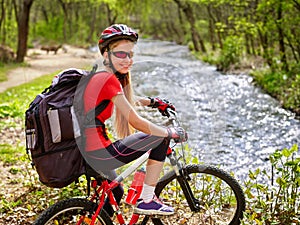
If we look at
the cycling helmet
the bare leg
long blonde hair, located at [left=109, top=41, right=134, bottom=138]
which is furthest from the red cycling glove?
the cycling helmet

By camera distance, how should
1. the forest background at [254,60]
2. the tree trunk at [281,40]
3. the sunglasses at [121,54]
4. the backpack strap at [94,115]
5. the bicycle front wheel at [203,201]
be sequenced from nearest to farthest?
the backpack strap at [94,115]
the sunglasses at [121,54]
the bicycle front wheel at [203,201]
the forest background at [254,60]
the tree trunk at [281,40]

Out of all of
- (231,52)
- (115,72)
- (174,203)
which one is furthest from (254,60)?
(115,72)

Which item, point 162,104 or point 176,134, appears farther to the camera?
point 162,104

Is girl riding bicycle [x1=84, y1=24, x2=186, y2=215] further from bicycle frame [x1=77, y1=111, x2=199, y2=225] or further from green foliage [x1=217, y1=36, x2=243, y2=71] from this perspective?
green foliage [x1=217, y1=36, x2=243, y2=71]

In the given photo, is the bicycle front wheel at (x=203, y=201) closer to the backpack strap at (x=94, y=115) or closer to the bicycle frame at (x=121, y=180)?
the bicycle frame at (x=121, y=180)

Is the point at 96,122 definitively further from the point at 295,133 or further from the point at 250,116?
the point at 250,116

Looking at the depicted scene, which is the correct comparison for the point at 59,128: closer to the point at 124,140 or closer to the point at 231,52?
the point at 124,140

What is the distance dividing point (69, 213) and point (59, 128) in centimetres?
66

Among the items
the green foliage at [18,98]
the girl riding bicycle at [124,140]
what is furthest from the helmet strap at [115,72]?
the green foliage at [18,98]

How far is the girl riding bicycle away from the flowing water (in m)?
0.90

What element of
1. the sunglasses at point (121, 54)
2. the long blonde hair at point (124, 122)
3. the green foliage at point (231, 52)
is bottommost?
the green foliage at point (231, 52)

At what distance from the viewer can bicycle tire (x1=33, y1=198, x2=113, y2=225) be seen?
8.55 feet

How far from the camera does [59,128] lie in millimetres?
2557

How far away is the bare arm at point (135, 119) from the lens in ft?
8.72
